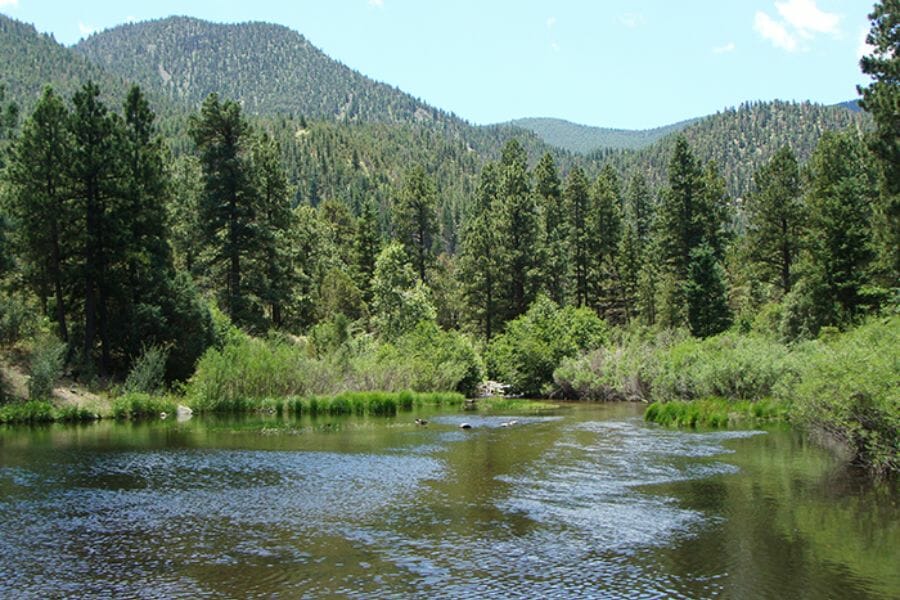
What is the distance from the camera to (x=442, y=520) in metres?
16.5

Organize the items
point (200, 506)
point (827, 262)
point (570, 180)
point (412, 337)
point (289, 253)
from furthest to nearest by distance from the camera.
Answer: point (570, 180), point (289, 253), point (412, 337), point (827, 262), point (200, 506)

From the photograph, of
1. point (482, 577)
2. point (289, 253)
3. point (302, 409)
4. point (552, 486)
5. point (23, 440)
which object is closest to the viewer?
point (482, 577)

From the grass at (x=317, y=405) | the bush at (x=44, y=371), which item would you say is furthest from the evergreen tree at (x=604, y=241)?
the bush at (x=44, y=371)

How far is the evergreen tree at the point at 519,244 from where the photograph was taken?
69250mm

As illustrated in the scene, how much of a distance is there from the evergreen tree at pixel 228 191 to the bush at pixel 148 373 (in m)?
12.8

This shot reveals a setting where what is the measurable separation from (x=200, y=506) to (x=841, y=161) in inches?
1989

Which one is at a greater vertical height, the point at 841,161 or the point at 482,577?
the point at 841,161

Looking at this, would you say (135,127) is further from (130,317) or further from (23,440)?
(23,440)

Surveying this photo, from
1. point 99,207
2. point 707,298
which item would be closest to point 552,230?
point 707,298

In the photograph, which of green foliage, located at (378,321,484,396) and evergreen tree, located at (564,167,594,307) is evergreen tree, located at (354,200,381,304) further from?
green foliage, located at (378,321,484,396)

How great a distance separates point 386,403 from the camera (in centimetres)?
4194

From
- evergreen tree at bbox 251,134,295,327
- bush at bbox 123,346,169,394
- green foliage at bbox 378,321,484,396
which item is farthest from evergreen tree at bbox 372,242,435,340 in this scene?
bush at bbox 123,346,169,394

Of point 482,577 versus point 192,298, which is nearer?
point 482,577

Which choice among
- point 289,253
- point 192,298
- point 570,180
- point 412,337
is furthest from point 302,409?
point 570,180
